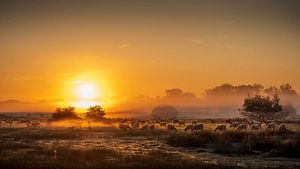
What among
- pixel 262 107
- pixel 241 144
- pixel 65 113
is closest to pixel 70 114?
pixel 65 113

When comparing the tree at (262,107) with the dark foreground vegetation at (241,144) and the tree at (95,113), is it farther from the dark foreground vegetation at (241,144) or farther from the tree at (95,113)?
the dark foreground vegetation at (241,144)

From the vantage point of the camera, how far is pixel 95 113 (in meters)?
115

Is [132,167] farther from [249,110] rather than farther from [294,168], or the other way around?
[249,110]

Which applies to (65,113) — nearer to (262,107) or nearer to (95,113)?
(95,113)

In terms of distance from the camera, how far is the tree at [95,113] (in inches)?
4478

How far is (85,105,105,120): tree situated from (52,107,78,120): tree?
235 inches

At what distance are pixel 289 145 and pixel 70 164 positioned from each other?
15398mm

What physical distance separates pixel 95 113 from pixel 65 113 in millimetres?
10186

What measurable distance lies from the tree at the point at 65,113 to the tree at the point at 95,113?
5.96m

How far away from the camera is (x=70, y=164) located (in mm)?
26359

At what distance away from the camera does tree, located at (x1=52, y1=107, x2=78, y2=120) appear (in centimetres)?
10619

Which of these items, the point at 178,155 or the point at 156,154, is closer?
the point at 156,154

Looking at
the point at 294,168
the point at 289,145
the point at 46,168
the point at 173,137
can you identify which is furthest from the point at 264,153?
the point at 46,168

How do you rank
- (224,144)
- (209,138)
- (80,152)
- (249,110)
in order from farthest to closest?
(249,110) → (209,138) → (224,144) → (80,152)
